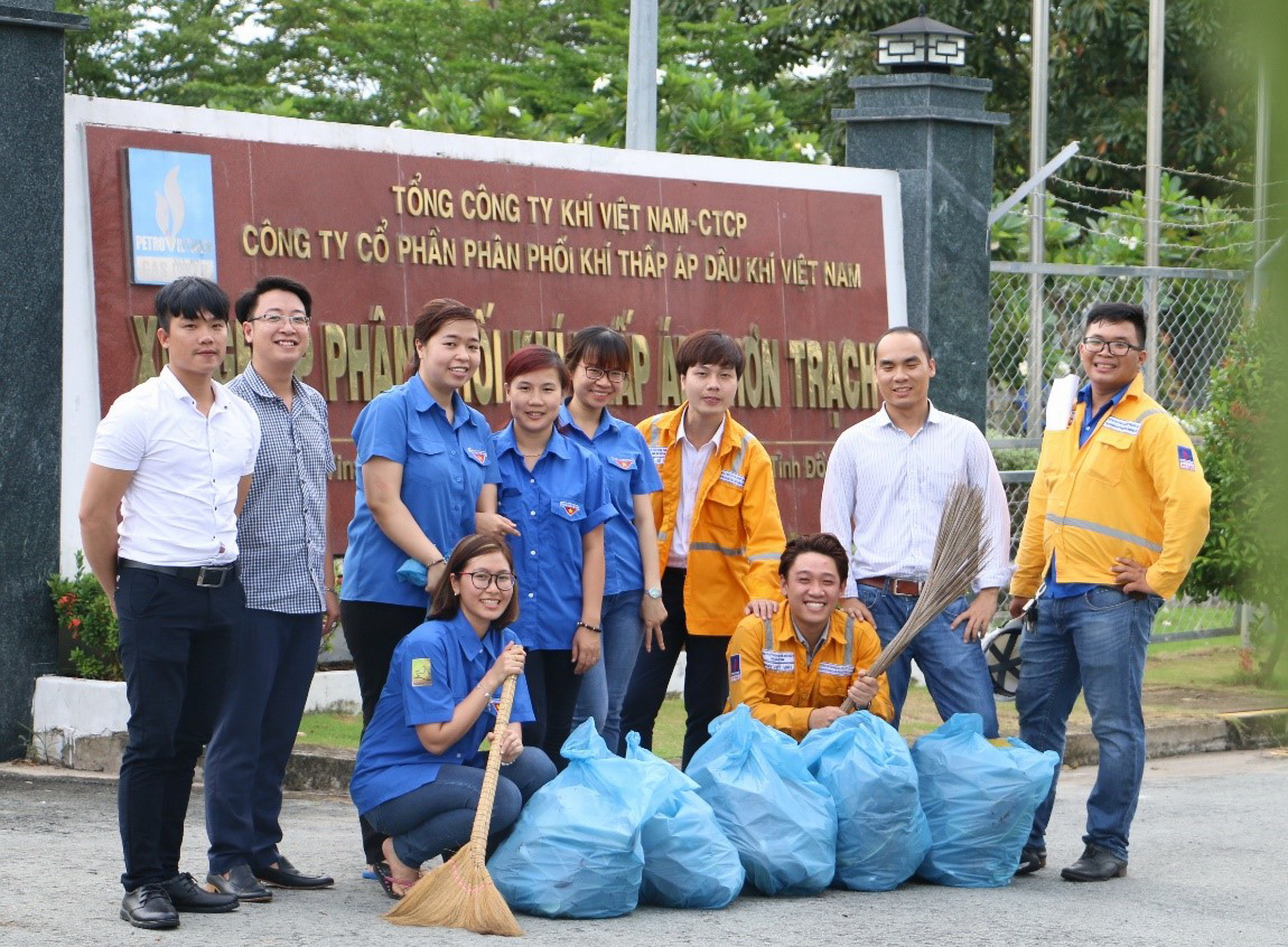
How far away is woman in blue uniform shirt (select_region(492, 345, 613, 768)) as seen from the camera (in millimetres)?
4938

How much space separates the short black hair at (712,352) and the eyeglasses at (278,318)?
137 cm

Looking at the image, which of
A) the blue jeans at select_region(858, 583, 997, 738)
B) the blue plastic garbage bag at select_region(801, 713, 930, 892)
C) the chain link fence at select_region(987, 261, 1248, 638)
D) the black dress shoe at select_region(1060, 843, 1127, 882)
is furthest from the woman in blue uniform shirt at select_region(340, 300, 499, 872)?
the chain link fence at select_region(987, 261, 1248, 638)

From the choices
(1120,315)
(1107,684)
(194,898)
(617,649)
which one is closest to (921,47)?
(1120,315)

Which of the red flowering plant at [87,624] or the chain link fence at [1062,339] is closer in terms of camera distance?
the red flowering plant at [87,624]

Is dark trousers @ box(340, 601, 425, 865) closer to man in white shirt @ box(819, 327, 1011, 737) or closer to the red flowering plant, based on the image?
man in white shirt @ box(819, 327, 1011, 737)

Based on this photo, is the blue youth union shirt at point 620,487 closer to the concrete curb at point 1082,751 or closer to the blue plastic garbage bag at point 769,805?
the blue plastic garbage bag at point 769,805

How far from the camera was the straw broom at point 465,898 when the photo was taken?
4195mm

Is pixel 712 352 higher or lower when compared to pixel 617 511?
higher

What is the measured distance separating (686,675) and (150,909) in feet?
6.81

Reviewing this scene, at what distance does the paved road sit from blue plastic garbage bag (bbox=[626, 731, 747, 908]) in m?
0.06

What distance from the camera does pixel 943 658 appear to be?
5.22 meters

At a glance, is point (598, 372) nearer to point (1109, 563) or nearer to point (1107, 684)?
point (1109, 563)

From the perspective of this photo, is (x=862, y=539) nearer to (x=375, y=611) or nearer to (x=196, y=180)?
(x=375, y=611)

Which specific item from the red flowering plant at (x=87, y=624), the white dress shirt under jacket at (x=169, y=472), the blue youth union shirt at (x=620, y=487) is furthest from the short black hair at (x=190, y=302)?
the red flowering plant at (x=87, y=624)
